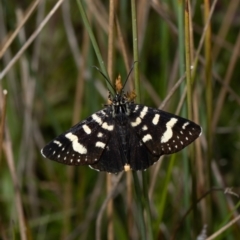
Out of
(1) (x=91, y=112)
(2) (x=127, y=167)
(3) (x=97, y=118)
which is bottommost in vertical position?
(2) (x=127, y=167)

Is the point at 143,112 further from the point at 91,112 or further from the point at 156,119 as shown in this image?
the point at 91,112

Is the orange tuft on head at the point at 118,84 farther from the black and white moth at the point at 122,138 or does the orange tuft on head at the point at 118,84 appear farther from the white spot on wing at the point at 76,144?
the white spot on wing at the point at 76,144

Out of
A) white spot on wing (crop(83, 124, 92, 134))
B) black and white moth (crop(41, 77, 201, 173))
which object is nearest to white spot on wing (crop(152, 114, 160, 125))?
black and white moth (crop(41, 77, 201, 173))

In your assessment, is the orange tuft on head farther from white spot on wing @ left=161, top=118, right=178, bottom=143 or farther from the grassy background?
the grassy background

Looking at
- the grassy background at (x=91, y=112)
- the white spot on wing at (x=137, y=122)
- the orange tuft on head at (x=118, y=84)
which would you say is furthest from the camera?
the grassy background at (x=91, y=112)

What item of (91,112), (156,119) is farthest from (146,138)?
(91,112)

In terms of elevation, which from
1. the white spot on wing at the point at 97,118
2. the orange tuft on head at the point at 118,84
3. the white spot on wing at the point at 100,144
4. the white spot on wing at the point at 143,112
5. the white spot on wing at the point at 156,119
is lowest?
the white spot on wing at the point at 100,144

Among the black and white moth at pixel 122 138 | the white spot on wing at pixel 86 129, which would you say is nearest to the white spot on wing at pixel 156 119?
the black and white moth at pixel 122 138
